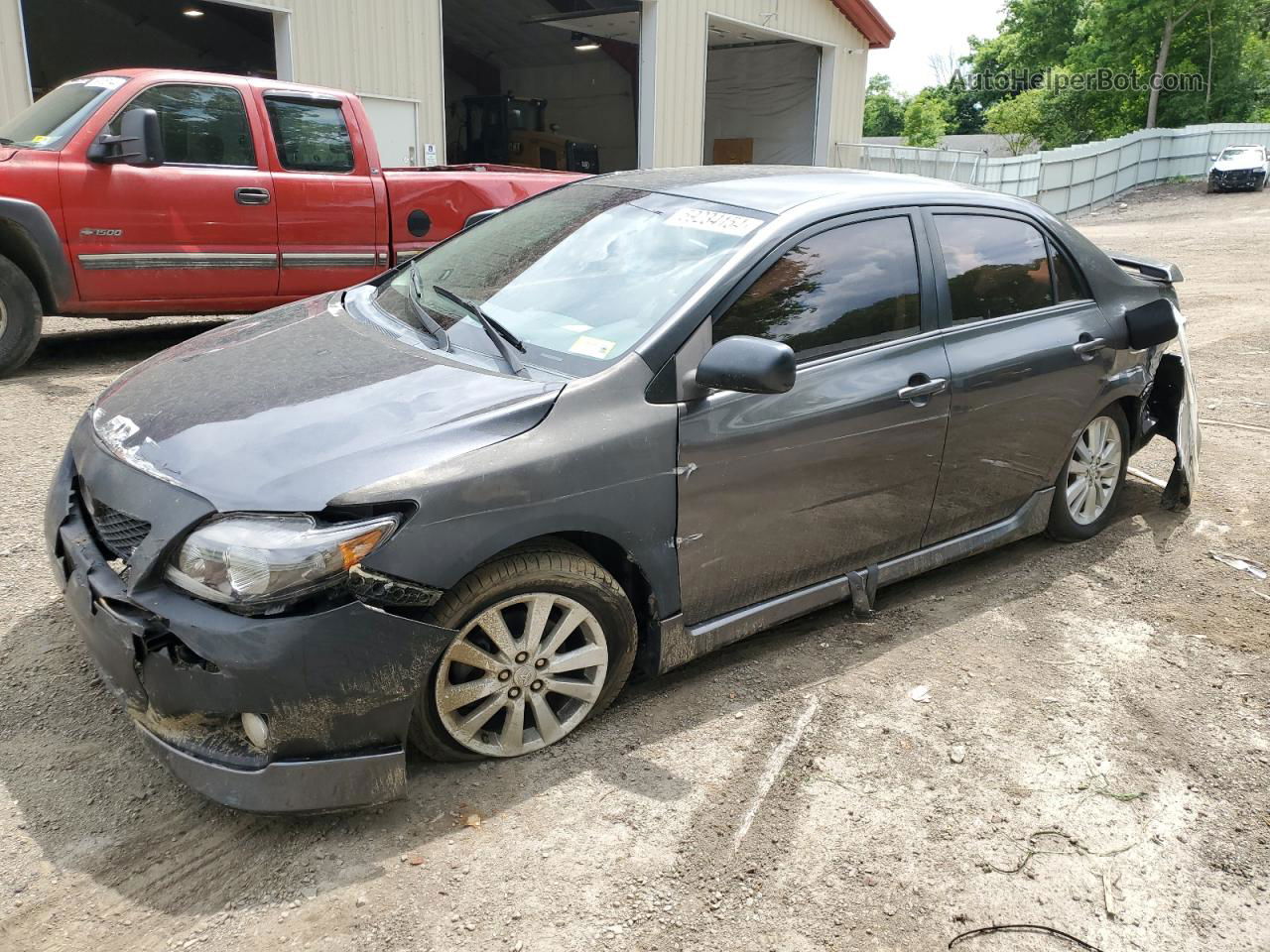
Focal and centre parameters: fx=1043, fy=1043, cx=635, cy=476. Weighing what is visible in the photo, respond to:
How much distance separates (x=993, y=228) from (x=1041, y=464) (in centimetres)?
104

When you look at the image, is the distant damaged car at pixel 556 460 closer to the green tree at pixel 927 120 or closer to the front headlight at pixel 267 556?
the front headlight at pixel 267 556

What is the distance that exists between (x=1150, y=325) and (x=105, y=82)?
6.75m

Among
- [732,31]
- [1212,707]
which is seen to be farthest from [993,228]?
[732,31]

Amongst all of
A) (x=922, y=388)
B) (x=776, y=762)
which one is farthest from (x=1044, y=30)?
(x=776, y=762)

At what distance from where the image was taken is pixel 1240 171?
101ft

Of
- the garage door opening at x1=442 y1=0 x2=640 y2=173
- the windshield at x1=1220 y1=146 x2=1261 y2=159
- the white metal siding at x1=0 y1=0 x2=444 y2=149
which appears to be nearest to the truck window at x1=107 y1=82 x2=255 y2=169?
the white metal siding at x1=0 y1=0 x2=444 y2=149

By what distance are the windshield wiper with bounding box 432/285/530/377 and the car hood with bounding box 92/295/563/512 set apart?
0.27ft

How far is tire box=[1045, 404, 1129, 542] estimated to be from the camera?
15.5 ft

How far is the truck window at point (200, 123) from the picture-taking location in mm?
7172

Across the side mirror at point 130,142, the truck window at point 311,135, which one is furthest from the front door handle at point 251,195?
the side mirror at point 130,142

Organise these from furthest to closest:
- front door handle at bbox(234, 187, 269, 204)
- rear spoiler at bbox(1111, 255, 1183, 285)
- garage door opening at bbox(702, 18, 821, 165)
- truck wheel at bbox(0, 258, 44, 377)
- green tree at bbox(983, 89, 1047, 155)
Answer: green tree at bbox(983, 89, 1047, 155), garage door opening at bbox(702, 18, 821, 165), front door handle at bbox(234, 187, 269, 204), truck wheel at bbox(0, 258, 44, 377), rear spoiler at bbox(1111, 255, 1183, 285)

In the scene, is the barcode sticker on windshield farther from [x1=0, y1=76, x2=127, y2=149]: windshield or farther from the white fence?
the white fence

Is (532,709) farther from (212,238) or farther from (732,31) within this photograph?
(732,31)

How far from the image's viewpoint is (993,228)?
4250 millimetres
